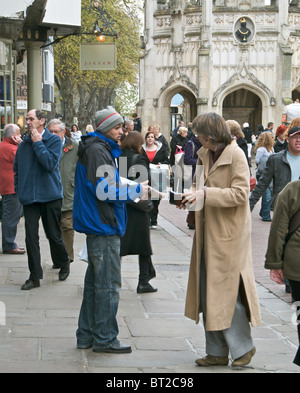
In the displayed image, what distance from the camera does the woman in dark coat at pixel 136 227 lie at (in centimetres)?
799

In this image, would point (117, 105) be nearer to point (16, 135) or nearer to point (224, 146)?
point (16, 135)

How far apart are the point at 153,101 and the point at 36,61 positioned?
22412 mm

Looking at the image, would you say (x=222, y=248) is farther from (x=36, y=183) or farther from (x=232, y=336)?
(x=36, y=183)

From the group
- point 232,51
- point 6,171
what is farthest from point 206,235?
point 232,51

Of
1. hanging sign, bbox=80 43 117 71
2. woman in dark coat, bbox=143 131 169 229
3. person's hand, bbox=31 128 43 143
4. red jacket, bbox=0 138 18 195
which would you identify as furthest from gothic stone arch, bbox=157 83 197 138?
person's hand, bbox=31 128 43 143

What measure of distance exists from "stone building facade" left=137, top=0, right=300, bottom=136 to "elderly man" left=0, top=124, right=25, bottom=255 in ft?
95.4

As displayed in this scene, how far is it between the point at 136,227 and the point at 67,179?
1.66m

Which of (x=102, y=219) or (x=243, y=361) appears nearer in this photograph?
(x=243, y=361)

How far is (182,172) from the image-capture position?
13.1 metres

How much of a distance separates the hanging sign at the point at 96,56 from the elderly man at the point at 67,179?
41.8 feet

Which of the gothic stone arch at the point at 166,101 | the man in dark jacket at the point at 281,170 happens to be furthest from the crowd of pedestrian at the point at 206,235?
the gothic stone arch at the point at 166,101

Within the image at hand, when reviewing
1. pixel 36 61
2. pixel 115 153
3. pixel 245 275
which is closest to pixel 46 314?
pixel 115 153

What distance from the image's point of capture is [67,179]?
9.31 metres

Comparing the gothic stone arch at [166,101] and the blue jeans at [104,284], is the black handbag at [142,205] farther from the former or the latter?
the gothic stone arch at [166,101]
